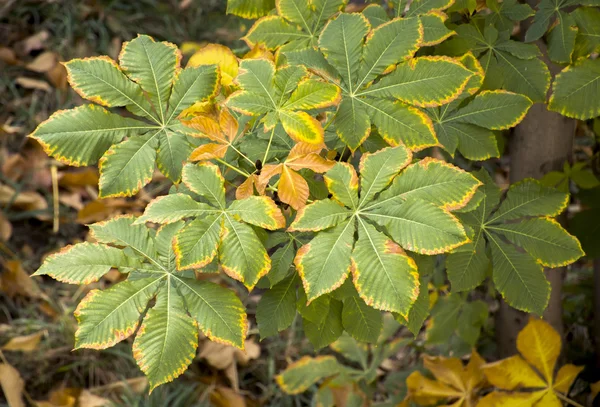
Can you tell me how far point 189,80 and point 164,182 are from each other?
173cm

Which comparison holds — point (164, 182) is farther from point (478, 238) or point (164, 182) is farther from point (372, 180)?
point (372, 180)

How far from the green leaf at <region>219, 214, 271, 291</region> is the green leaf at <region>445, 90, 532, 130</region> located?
1.76 ft

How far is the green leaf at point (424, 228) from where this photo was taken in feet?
2.69

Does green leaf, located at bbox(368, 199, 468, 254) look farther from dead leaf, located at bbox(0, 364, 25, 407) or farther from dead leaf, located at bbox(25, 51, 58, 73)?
dead leaf, located at bbox(25, 51, 58, 73)

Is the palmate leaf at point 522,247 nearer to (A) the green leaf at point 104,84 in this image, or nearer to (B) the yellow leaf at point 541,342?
(B) the yellow leaf at point 541,342

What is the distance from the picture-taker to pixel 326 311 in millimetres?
1041

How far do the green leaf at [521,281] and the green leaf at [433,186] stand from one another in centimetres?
37

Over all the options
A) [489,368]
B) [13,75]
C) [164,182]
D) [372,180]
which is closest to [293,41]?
[372,180]

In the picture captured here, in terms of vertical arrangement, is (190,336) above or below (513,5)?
below

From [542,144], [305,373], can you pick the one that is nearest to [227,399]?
[305,373]

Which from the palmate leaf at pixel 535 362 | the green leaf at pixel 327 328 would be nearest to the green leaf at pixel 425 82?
the green leaf at pixel 327 328

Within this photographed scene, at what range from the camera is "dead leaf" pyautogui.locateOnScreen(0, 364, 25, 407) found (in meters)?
1.87

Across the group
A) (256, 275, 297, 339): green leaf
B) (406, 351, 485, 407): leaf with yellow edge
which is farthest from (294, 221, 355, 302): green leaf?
(406, 351, 485, 407): leaf with yellow edge

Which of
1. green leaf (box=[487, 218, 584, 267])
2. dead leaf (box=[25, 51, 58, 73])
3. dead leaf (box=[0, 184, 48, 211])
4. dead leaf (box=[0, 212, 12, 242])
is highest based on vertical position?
green leaf (box=[487, 218, 584, 267])
